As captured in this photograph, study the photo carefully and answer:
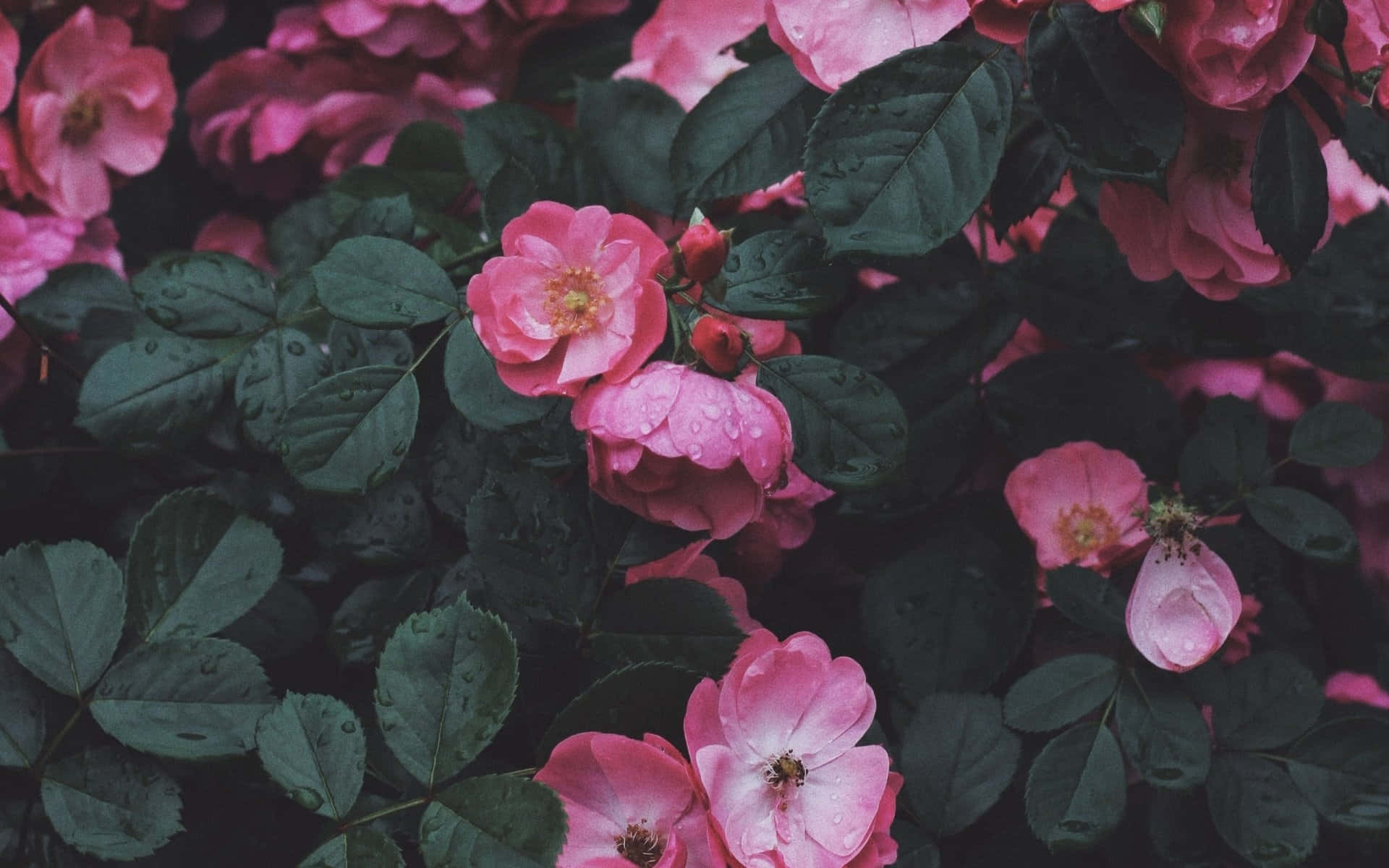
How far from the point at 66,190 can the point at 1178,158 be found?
2.67 feet

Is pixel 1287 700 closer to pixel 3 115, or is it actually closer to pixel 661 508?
pixel 661 508

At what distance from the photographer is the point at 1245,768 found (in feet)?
2.17

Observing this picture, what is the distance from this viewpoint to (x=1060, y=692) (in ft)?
2.16

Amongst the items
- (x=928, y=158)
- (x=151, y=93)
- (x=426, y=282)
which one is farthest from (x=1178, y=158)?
(x=151, y=93)

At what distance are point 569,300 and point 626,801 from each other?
0.24 metres

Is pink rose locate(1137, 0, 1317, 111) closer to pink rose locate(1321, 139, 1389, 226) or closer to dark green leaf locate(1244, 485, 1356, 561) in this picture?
dark green leaf locate(1244, 485, 1356, 561)

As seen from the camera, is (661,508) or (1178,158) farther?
(1178,158)

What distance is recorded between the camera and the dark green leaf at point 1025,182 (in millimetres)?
686

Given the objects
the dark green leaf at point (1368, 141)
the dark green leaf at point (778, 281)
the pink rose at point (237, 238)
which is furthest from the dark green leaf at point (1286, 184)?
the pink rose at point (237, 238)

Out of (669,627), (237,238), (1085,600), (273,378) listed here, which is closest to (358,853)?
(669,627)

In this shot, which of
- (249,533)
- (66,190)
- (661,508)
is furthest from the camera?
(66,190)

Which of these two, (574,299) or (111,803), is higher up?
(574,299)

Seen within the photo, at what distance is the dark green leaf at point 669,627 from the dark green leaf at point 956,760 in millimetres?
135

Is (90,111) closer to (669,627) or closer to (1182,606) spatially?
(669,627)
